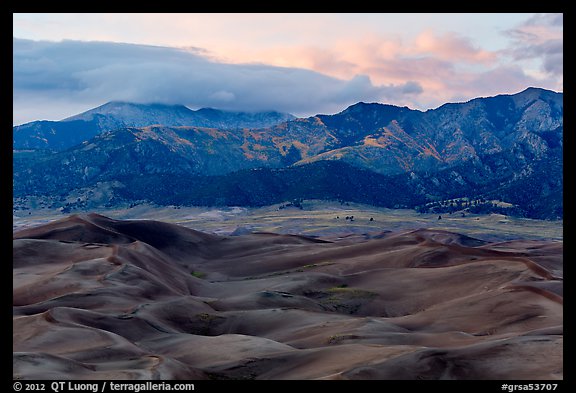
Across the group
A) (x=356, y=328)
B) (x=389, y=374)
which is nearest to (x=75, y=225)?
(x=356, y=328)
